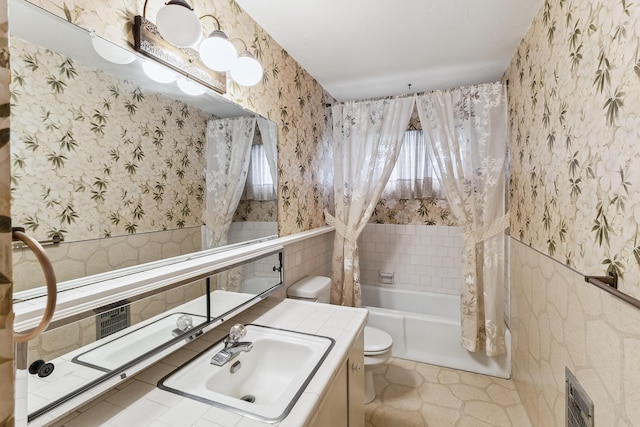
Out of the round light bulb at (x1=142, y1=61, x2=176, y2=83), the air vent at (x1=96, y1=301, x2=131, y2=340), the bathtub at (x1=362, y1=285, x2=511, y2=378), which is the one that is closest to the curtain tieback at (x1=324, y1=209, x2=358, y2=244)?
the bathtub at (x1=362, y1=285, x2=511, y2=378)

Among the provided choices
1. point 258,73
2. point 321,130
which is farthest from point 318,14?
point 321,130

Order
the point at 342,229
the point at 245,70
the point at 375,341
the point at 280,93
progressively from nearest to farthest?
the point at 245,70
the point at 280,93
the point at 375,341
the point at 342,229

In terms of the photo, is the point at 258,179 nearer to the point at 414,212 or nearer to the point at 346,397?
the point at 346,397

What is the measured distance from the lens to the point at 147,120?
1052 millimetres

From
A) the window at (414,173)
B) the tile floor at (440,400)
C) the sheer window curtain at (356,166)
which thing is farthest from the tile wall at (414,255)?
the tile floor at (440,400)

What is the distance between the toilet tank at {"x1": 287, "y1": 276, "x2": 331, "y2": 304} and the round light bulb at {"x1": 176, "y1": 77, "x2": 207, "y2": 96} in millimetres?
1316

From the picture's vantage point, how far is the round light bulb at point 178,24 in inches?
38.9

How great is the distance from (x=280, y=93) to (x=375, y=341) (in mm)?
1871

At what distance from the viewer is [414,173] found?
298cm

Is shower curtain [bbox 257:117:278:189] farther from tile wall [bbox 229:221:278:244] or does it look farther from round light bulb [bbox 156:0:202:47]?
round light bulb [bbox 156:0:202:47]

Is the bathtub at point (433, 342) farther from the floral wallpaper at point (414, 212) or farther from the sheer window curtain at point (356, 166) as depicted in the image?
the floral wallpaper at point (414, 212)

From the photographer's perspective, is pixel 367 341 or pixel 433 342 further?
pixel 433 342

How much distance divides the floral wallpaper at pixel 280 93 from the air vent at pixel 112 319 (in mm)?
839

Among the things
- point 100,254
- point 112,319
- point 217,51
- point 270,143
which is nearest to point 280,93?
point 270,143
